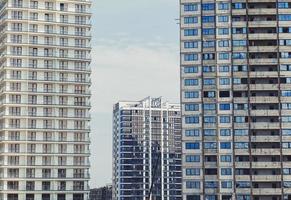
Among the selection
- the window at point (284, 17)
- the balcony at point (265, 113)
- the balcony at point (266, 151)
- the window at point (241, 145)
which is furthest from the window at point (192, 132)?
the window at point (284, 17)

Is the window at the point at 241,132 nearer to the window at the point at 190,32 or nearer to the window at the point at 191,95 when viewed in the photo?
the window at the point at 191,95

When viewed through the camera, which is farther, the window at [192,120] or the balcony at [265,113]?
the window at [192,120]

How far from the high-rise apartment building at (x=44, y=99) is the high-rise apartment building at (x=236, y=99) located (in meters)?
24.2

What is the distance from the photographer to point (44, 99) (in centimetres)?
13088

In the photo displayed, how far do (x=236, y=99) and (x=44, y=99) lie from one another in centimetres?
4441

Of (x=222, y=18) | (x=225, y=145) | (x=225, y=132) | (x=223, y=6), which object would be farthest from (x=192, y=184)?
(x=223, y=6)

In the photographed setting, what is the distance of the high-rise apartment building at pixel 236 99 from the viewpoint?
128500mm

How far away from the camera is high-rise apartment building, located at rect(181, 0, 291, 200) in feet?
422

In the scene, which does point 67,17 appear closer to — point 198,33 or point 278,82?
point 198,33

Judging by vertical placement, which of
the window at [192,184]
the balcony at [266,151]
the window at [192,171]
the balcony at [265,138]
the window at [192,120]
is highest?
the window at [192,120]

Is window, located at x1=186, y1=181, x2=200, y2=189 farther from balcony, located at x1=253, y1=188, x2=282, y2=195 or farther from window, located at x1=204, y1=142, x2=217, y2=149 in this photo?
balcony, located at x1=253, y1=188, x2=282, y2=195

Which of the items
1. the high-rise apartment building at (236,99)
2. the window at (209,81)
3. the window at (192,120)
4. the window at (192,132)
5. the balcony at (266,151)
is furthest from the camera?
the window at (209,81)

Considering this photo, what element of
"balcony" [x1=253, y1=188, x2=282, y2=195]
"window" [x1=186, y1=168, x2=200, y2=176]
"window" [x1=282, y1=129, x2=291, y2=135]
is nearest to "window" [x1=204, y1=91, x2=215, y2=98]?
"window" [x1=186, y1=168, x2=200, y2=176]

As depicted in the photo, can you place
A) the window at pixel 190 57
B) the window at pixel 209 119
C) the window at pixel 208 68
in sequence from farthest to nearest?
the window at pixel 190 57, the window at pixel 208 68, the window at pixel 209 119
